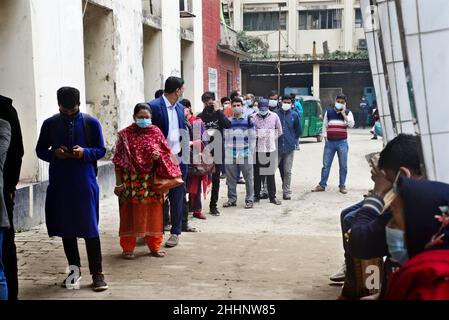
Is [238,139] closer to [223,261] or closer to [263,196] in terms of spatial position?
[263,196]

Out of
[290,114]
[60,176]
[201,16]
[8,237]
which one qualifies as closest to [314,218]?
[290,114]

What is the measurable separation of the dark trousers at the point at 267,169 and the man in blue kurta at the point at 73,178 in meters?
Result: 4.47

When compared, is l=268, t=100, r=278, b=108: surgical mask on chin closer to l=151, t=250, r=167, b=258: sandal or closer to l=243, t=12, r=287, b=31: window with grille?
l=151, t=250, r=167, b=258: sandal

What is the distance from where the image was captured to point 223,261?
5234 millimetres

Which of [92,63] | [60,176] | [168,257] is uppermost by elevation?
[92,63]

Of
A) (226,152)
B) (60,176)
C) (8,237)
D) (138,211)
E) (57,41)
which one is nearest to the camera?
(8,237)

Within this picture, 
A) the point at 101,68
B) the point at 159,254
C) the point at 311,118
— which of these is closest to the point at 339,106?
the point at 101,68

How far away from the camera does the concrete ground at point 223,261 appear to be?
14.2 feet

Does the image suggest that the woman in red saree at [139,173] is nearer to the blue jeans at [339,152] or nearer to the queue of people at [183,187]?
the queue of people at [183,187]

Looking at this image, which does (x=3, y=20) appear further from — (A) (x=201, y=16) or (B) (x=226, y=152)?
(A) (x=201, y=16)

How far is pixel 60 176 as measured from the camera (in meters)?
4.30
